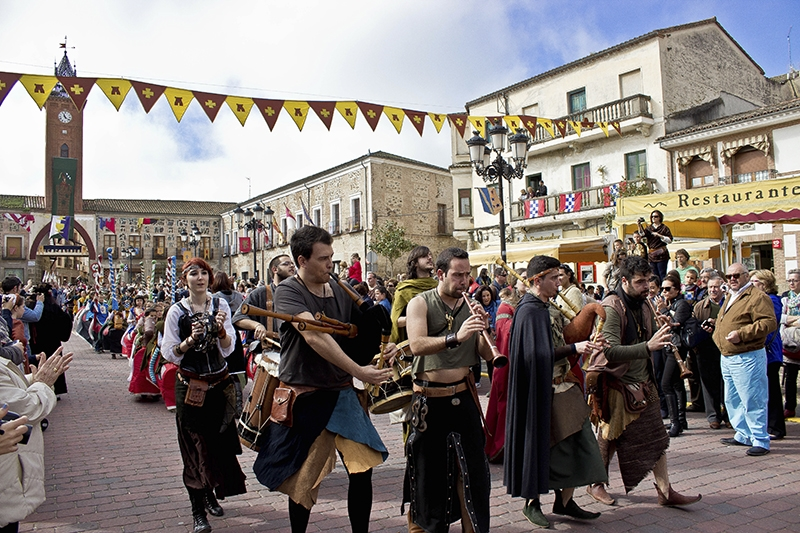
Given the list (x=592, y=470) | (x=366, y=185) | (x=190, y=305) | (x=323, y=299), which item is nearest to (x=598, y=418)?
(x=592, y=470)

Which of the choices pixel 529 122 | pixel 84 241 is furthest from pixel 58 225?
pixel 529 122

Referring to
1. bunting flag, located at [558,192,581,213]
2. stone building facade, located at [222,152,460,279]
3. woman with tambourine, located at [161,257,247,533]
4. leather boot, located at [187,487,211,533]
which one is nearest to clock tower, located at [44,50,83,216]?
stone building facade, located at [222,152,460,279]

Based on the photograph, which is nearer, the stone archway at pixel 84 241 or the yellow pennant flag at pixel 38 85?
the yellow pennant flag at pixel 38 85

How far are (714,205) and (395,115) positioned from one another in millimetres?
5600

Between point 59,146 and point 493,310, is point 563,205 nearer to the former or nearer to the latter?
point 493,310

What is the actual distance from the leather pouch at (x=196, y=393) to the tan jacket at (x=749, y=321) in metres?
4.93

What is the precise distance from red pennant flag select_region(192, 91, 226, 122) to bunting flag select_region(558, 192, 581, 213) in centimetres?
1881

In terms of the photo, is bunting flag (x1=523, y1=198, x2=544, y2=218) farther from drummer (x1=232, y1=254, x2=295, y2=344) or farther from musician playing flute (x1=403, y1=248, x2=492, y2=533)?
musician playing flute (x1=403, y1=248, x2=492, y2=533)

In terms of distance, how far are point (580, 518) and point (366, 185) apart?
110ft

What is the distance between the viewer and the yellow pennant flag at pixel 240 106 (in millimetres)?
9234

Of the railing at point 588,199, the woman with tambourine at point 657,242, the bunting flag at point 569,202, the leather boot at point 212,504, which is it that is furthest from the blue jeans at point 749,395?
the bunting flag at point 569,202

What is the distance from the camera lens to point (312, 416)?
3229mm

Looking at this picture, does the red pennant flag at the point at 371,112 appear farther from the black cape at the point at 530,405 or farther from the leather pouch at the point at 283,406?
A: the leather pouch at the point at 283,406

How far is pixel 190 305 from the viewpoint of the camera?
14.6 ft
